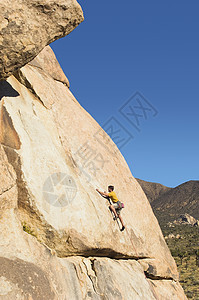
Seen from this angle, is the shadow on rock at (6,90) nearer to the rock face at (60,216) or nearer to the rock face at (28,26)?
the rock face at (60,216)

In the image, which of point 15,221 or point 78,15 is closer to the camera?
point 15,221

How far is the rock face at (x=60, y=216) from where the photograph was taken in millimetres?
5945

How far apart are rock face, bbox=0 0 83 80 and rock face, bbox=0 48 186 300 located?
149cm

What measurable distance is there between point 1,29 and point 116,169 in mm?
7195

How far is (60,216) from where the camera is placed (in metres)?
7.07

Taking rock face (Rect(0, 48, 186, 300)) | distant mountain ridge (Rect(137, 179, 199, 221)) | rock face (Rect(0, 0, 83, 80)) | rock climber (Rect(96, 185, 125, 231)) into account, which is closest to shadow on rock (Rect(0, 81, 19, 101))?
rock face (Rect(0, 48, 186, 300))

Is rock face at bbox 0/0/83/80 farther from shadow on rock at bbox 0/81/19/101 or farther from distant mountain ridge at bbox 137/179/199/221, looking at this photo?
distant mountain ridge at bbox 137/179/199/221

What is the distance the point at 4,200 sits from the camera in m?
6.12

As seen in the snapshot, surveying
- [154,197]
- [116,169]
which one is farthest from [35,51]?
[154,197]

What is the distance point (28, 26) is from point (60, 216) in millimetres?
4537

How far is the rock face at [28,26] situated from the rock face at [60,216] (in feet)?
4.88

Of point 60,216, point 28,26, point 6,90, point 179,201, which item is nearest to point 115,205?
point 60,216

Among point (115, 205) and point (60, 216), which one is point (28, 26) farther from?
point (115, 205)

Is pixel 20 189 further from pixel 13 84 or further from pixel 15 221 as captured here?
pixel 13 84
